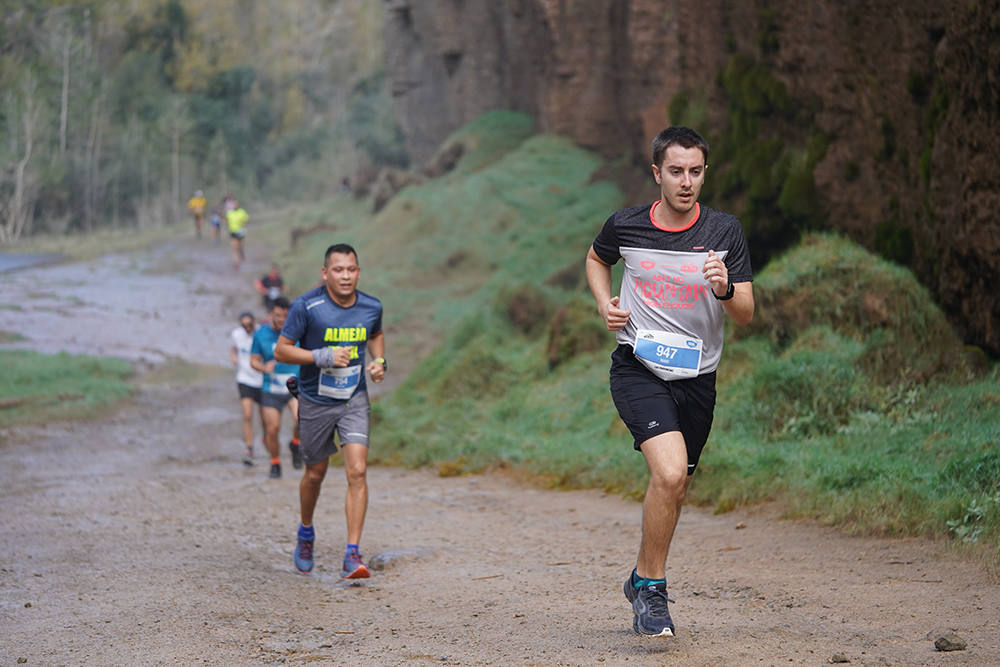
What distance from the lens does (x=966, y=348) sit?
9.52 metres

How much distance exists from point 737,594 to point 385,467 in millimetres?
7514

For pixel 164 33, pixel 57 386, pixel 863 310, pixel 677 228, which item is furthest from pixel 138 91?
pixel 677 228

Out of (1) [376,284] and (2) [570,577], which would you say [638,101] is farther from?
(2) [570,577]

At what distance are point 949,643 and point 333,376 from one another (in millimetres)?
3911

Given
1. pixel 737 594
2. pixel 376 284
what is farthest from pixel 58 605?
pixel 376 284

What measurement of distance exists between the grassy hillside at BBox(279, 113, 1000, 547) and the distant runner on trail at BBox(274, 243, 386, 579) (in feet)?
9.24

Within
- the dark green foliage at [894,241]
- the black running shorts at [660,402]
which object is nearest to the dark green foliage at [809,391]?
the dark green foliage at [894,241]

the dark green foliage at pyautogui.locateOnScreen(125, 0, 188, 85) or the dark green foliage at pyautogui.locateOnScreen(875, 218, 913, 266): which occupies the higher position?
the dark green foliage at pyautogui.locateOnScreen(125, 0, 188, 85)

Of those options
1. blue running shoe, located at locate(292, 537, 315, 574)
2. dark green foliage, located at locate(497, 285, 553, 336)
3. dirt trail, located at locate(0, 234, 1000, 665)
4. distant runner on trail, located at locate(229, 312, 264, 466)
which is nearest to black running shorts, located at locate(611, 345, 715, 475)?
dirt trail, located at locate(0, 234, 1000, 665)

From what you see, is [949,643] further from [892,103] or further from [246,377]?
[246,377]

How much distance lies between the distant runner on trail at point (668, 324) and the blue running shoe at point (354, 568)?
89.7 inches

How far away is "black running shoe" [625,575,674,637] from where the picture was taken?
15.9ft

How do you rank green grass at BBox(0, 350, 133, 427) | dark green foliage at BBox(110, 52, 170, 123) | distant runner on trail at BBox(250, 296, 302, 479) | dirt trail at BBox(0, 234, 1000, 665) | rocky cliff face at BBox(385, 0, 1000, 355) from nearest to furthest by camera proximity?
dirt trail at BBox(0, 234, 1000, 665) → rocky cliff face at BBox(385, 0, 1000, 355) → distant runner on trail at BBox(250, 296, 302, 479) → green grass at BBox(0, 350, 133, 427) → dark green foliage at BBox(110, 52, 170, 123)

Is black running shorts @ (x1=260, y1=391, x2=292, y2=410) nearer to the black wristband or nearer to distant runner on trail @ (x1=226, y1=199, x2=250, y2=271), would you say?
the black wristband
